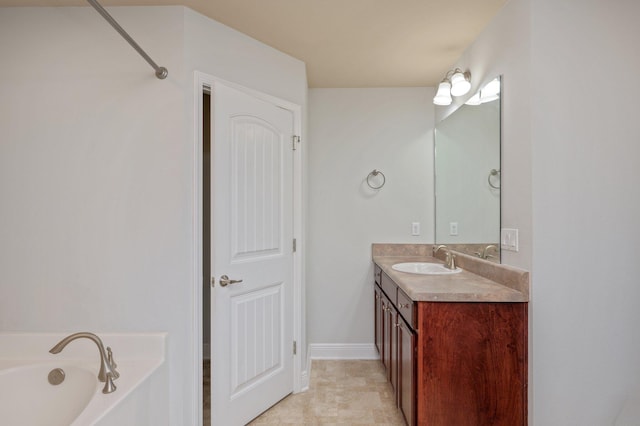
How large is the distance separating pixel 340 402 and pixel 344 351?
2.38 feet

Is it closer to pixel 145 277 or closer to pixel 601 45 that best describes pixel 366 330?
pixel 145 277

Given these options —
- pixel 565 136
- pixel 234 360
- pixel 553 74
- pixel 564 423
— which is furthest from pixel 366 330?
pixel 553 74

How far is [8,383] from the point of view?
5.29 ft

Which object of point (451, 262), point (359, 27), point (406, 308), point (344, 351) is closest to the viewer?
point (406, 308)

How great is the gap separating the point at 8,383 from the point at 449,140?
3.06 metres

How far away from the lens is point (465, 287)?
1727 mm

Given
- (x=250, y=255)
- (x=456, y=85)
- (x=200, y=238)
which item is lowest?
(x=250, y=255)

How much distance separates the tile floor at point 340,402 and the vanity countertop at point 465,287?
2.97 feet

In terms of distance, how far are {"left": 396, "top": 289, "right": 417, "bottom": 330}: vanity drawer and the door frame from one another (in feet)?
2.56

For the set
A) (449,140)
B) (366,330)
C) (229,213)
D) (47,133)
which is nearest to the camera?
(47,133)

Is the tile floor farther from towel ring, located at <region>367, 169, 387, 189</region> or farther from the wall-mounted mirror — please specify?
towel ring, located at <region>367, 169, 387, 189</region>

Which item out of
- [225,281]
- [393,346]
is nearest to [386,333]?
[393,346]

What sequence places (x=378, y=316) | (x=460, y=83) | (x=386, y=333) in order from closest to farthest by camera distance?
1. (x=460, y=83)
2. (x=386, y=333)
3. (x=378, y=316)

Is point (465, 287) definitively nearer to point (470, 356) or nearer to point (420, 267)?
point (470, 356)
